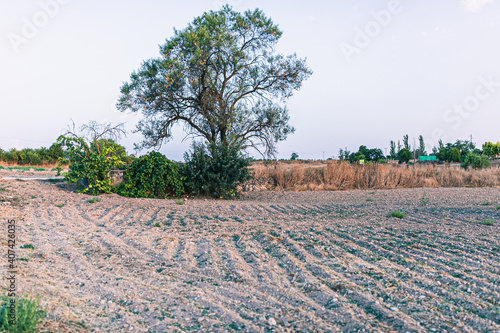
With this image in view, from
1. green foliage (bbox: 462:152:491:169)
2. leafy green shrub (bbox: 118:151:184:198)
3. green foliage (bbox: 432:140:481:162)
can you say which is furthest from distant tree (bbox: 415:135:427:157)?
leafy green shrub (bbox: 118:151:184:198)

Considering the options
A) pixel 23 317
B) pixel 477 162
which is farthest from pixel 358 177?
pixel 23 317

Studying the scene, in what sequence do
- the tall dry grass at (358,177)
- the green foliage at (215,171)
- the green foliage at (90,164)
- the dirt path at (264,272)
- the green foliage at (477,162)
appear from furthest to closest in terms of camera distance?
the green foliage at (477,162), the tall dry grass at (358,177), the green foliage at (215,171), the green foliage at (90,164), the dirt path at (264,272)

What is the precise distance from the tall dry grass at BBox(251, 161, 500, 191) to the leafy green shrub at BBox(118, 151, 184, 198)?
15.3 feet

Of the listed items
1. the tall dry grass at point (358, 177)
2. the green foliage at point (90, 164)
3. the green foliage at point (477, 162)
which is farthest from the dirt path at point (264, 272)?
the green foliage at point (477, 162)

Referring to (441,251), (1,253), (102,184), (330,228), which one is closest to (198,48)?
(102,184)

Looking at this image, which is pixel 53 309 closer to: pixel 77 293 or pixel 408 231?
pixel 77 293

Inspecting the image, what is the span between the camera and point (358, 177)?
14.9 metres

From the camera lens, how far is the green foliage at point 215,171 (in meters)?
11.1

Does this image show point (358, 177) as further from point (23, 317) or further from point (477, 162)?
point (23, 317)

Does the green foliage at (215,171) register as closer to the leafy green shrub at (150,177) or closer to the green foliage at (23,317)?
the leafy green shrub at (150,177)

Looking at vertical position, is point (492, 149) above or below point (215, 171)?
above

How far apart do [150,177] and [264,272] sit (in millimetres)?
7718

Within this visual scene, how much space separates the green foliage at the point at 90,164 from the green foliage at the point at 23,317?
26.2 ft

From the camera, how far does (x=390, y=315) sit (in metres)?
2.62
